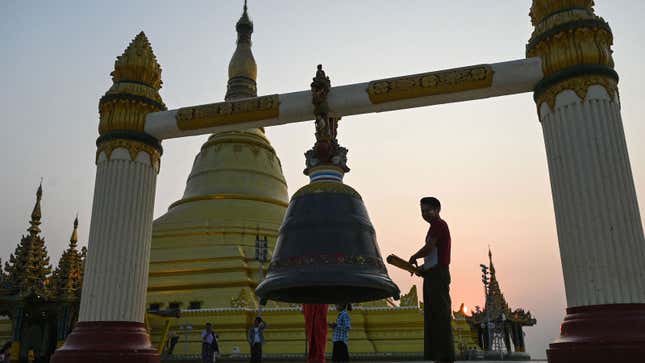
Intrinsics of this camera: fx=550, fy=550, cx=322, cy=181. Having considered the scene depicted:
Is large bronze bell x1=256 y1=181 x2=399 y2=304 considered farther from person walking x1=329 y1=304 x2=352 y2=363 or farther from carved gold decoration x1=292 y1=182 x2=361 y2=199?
person walking x1=329 y1=304 x2=352 y2=363

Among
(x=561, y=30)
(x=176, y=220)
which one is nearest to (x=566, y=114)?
(x=561, y=30)

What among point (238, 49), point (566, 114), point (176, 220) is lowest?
point (566, 114)

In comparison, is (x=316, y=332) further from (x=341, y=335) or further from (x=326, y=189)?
(x=341, y=335)

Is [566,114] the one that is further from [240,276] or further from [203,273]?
[203,273]

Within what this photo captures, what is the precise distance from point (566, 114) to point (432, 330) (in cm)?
385

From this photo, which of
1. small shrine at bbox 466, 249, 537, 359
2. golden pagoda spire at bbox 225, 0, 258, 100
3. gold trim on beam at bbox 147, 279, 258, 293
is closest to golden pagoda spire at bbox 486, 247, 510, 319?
small shrine at bbox 466, 249, 537, 359

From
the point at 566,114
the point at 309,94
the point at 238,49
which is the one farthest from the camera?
the point at 238,49

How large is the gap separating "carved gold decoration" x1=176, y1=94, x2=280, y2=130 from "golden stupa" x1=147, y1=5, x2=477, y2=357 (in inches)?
387

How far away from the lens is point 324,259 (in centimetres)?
414

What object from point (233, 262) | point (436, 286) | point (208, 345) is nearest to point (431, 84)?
point (436, 286)

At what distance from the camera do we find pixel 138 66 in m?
8.98

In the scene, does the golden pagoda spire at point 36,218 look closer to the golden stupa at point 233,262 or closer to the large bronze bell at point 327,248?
the golden stupa at point 233,262

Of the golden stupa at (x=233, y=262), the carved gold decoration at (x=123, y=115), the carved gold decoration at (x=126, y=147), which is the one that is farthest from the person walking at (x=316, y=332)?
the golden stupa at (x=233, y=262)

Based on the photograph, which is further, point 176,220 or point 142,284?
point 176,220
